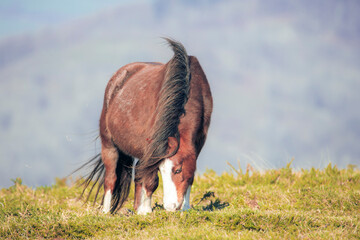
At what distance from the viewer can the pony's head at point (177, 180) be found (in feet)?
16.2

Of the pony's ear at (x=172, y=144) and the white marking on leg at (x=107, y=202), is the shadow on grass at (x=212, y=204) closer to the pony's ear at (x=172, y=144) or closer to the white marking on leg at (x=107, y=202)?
the white marking on leg at (x=107, y=202)

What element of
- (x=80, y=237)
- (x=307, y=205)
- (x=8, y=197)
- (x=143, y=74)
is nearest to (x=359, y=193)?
(x=307, y=205)

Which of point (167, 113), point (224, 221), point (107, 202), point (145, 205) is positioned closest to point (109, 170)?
point (107, 202)

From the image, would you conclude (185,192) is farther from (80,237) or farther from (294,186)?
(294,186)

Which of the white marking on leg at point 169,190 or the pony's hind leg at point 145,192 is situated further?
the pony's hind leg at point 145,192

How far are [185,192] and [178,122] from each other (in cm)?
86

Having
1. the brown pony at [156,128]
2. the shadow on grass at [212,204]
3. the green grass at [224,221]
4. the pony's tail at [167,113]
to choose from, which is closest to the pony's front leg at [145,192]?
the brown pony at [156,128]

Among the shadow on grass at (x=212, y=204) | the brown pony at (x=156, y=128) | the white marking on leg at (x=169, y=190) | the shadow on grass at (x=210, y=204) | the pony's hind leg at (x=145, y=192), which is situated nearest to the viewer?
the white marking on leg at (x=169, y=190)

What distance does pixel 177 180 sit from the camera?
4.97 metres

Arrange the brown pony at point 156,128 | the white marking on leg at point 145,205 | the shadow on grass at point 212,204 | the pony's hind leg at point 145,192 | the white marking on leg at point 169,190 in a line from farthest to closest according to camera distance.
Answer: the shadow on grass at point 212,204
the white marking on leg at point 145,205
the pony's hind leg at point 145,192
the brown pony at point 156,128
the white marking on leg at point 169,190

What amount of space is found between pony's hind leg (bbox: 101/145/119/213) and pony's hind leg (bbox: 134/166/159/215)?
471 millimetres

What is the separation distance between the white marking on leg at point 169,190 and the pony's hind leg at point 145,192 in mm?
416

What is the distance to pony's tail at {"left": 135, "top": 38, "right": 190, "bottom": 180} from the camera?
5.14 meters

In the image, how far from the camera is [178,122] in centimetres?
526
